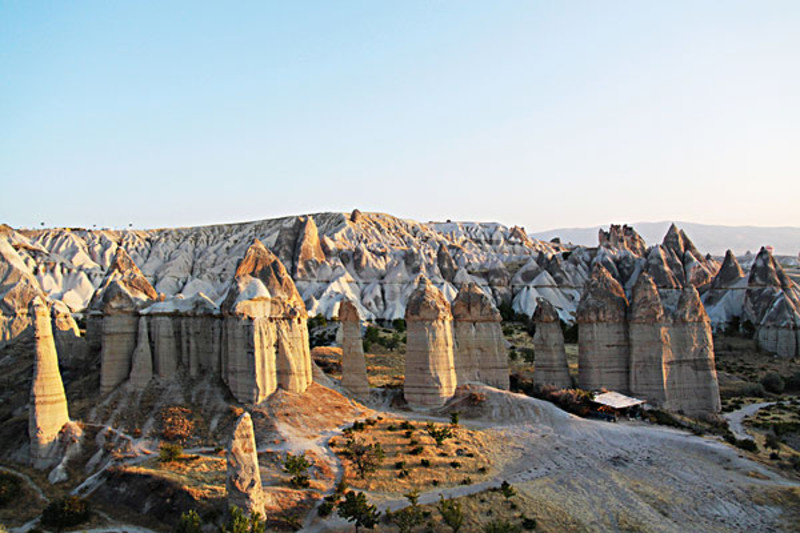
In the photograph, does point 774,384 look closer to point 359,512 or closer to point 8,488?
point 359,512

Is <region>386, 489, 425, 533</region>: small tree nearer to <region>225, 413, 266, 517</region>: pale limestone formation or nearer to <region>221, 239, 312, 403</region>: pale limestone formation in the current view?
<region>225, 413, 266, 517</region>: pale limestone formation

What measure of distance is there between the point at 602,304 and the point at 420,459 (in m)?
16.0

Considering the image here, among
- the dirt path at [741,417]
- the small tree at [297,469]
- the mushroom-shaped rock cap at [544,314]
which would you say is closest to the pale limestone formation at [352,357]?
the small tree at [297,469]

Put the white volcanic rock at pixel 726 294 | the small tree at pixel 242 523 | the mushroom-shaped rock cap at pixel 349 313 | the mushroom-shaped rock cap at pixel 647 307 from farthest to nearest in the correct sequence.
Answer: the white volcanic rock at pixel 726 294, the mushroom-shaped rock cap at pixel 647 307, the mushroom-shaped rock cap at pixel 349 313, the small tree at pixel 242 523

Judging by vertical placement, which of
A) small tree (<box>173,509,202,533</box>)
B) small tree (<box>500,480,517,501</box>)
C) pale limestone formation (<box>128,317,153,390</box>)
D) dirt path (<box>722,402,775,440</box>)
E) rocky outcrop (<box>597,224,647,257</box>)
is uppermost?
rocky outcrop (<box>597,224,647,257</box>)

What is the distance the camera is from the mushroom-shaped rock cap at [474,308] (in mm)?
37688

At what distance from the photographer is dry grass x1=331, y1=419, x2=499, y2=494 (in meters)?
25.1

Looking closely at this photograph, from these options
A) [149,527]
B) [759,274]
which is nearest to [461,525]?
[149,527]

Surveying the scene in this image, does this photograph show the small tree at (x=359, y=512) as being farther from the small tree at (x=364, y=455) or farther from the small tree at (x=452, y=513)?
the small tree at (x=364, y=455)

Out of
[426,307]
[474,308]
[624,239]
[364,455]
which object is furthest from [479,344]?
[624,239]

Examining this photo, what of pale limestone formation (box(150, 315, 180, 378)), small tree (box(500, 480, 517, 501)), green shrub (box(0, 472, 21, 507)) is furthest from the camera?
pale limestone formation (box(150, 315, 180, 378))

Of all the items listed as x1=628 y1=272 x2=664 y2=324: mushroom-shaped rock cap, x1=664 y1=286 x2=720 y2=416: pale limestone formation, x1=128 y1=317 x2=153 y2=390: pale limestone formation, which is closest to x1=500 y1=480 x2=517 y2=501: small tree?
x1=628 y1=272 x2=664 y2=324: mushroom-shaped rock cap

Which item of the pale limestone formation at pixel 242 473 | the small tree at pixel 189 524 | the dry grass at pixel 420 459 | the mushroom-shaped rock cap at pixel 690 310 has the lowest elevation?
the dry grass at pixel 420 459

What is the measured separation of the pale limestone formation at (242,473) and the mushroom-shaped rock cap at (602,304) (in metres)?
23.2
